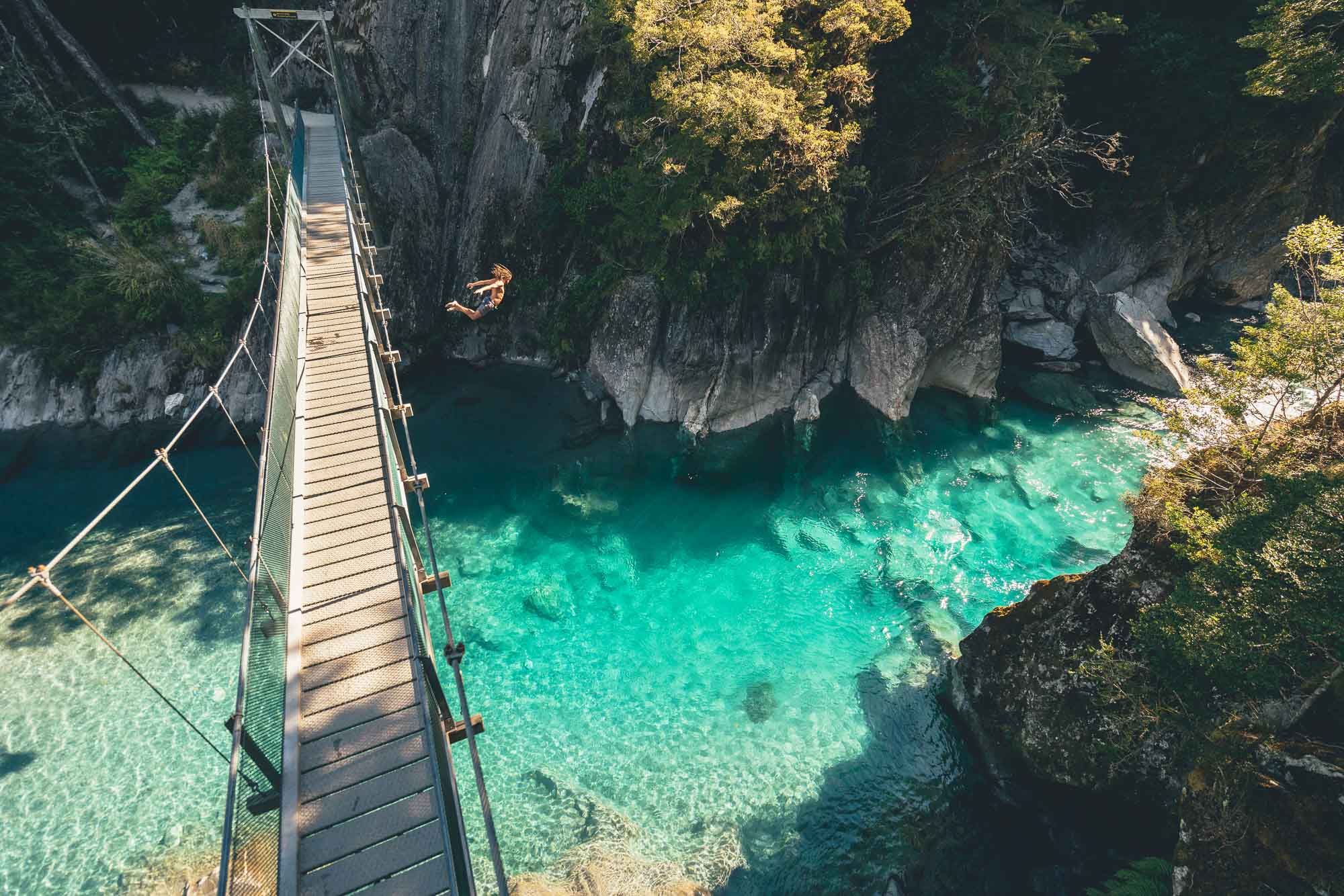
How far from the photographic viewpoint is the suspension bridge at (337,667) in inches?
166

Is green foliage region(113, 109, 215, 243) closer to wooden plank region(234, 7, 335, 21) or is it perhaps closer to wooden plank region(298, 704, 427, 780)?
wooden plank region(234, 7, 335, 21)

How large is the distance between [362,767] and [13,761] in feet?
28.4

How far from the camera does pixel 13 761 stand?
331 inches

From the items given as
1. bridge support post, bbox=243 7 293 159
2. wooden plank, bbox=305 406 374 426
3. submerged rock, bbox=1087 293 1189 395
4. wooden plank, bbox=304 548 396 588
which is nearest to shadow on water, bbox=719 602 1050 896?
wooden plank, bbox=304 548 396 588

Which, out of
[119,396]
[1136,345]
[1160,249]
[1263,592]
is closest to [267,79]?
[119,396]

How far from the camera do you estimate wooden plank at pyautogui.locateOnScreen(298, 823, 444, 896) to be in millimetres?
4148

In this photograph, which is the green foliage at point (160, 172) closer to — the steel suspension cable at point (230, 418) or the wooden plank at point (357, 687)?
the steel suspension cable at point (230, 418)

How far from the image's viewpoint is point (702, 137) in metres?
11.8

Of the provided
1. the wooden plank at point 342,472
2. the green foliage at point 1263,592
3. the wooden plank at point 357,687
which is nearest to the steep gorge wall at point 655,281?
the wooden plank at point 342,472

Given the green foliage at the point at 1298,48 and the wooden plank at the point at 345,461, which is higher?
the green foliage at the point at 1298,48

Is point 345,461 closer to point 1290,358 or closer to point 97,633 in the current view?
point 97,633

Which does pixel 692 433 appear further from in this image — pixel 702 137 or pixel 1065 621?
pixel 1065 621

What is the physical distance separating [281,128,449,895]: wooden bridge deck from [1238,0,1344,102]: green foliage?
23.1m

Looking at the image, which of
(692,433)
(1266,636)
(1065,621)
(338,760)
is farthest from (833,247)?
(338,760)
